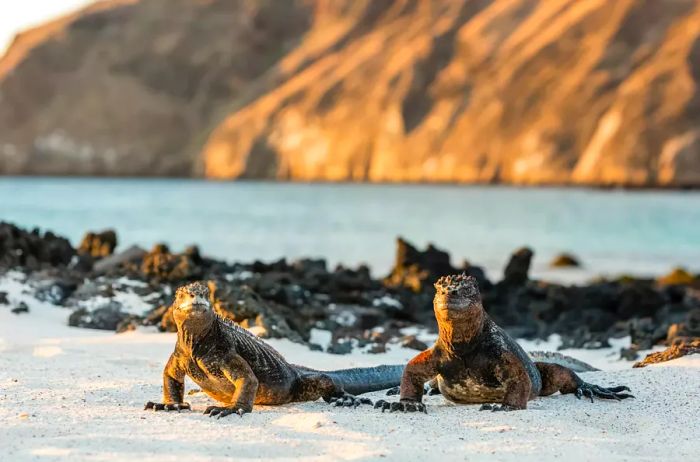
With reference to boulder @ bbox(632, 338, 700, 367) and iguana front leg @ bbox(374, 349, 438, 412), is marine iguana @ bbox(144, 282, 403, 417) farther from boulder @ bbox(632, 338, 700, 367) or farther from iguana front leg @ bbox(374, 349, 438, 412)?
boulder @ bbox(632, 338, 700, 367)

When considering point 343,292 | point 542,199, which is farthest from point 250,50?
point 343,292

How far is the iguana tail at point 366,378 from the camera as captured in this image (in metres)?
8.69

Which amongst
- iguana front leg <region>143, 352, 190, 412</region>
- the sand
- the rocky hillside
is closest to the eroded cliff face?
the rocky hillside

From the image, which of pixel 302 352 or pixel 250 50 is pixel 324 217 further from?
pixel 250 50

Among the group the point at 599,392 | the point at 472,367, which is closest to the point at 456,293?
the point at 472,367

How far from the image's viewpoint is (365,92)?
13962 centimetres

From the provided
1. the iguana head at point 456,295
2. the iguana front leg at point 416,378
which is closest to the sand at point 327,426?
the iguana front leg at point 416,378

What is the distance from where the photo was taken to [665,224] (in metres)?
61.2

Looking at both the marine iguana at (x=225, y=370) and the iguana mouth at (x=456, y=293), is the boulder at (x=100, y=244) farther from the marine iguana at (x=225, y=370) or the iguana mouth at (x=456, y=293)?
the iguana mouth at (x=456, y=293)

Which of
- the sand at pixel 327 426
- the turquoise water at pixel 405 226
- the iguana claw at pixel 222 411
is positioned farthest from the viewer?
the turquoise water at pixel 405 226

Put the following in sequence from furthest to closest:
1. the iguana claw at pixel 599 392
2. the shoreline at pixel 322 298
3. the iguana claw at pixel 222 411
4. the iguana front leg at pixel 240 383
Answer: the shoreline at pixel 322 298 < the iguana claw at pixel 599 392 < the iguana front leg at pixel 240 383 < the iguana claw at pixel 222 411

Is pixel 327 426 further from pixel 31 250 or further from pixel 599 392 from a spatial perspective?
pixel 31 250

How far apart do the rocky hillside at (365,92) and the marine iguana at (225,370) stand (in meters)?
108

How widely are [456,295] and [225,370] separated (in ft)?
5.30
